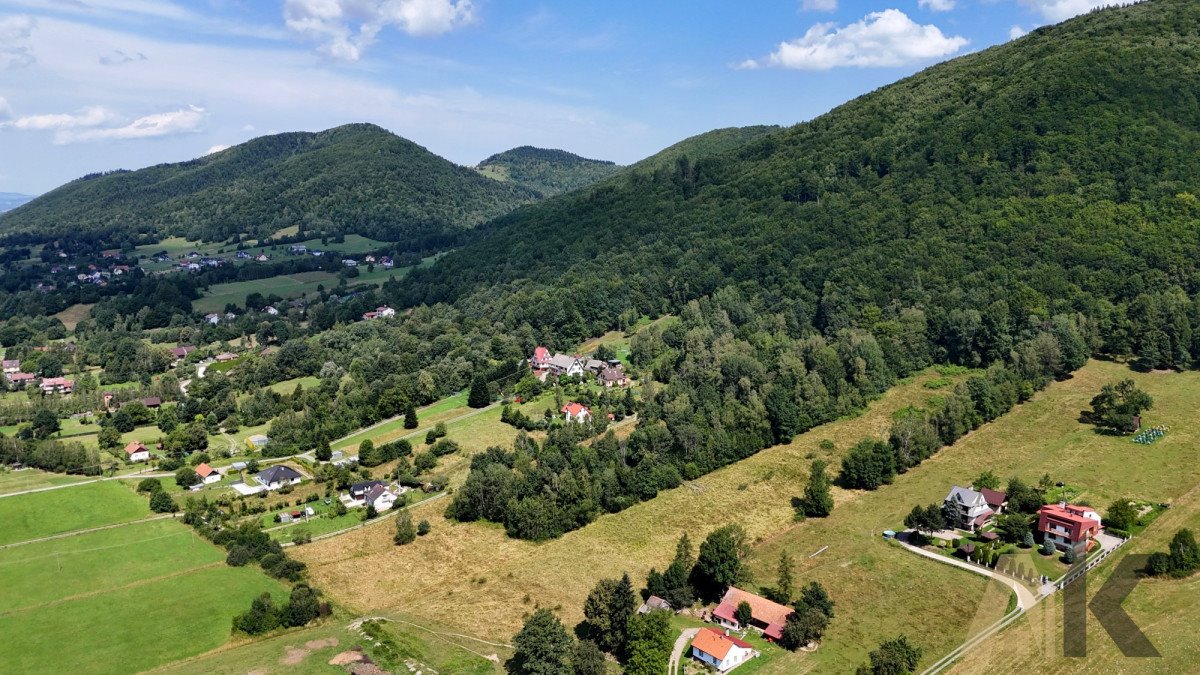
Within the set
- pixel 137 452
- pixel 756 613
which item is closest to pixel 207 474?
pixel 137 452

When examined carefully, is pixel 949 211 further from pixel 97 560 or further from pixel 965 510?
pixel 97 560

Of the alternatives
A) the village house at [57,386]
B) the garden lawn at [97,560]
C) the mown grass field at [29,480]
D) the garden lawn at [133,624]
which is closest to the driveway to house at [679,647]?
the garden lawn at [133,624]

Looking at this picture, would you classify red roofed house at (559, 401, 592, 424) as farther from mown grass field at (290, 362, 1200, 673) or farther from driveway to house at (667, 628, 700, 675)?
driveway to house at (667, 628, 700, 675)

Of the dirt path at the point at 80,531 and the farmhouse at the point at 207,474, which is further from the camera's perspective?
the farmhouse at the point at 207,474

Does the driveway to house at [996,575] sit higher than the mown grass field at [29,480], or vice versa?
the mown grass field at [29,480]

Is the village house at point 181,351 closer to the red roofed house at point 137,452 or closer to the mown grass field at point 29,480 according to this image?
the red roofed house at point 137,452

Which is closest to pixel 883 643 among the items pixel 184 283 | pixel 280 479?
pixel 280 479
